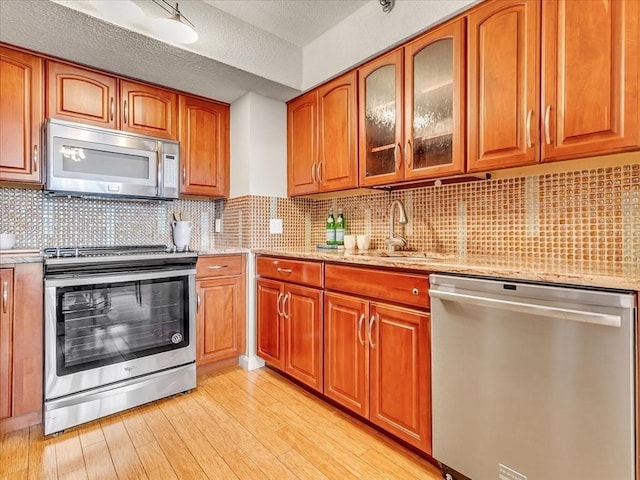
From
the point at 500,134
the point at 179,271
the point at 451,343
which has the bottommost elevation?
the point at 451,343

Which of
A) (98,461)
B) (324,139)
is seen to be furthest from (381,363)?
(324,139)

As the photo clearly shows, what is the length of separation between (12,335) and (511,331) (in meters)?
2.32

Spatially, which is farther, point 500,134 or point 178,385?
point 178,385

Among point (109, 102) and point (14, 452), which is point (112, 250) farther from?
point (14, 452)

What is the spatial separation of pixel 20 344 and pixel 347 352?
1.70 metres

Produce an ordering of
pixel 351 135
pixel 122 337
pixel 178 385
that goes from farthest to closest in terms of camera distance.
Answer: pixel 351 135, pixel 178 385, pixel 122 337

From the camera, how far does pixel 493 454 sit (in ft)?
4.18

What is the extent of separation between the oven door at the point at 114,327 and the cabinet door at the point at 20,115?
0.83m

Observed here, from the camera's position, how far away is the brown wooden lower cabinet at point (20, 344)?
1722 millimetres

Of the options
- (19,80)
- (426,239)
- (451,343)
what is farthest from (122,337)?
(426,239)

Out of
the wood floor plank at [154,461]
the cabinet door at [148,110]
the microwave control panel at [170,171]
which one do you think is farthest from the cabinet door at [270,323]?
the cabinet door at [148,110]

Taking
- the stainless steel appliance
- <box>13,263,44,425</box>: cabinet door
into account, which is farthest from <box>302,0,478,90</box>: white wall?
<box>13,263,44,425</box>: cabinet door

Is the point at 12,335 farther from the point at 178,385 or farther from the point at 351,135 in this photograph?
the point at 351,135

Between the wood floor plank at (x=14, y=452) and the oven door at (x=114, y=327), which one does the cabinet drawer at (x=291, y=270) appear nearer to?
the oven door at (x=114, y=327)
